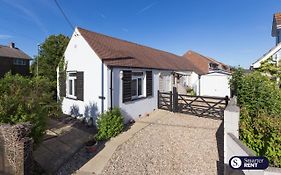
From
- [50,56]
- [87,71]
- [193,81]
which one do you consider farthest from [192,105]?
[50,56]

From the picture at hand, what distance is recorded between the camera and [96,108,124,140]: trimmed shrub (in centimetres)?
902

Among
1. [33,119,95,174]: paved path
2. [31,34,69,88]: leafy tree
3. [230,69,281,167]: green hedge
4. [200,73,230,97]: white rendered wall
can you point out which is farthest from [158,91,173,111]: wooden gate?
[200,73,230,97]: white rendered wall

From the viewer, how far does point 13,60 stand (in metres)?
34.9

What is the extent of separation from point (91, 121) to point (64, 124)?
5.59ft

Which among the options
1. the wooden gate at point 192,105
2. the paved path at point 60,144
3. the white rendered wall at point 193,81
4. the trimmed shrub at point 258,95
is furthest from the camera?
the white rendered wall at point 193,81

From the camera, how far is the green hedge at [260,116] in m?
4.50

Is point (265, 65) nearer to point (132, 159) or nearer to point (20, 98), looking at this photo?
point (132, 159)

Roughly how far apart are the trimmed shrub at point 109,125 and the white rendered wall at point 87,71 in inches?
35.6

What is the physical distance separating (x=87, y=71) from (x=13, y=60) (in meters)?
31.6

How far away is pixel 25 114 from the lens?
5820mm

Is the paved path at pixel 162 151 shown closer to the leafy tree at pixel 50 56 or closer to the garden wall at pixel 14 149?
the garden wall at pixel 14 149

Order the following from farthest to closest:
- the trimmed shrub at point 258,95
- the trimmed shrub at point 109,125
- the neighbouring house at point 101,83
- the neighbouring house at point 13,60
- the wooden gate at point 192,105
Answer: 1. the neighbouring house at point 13,60
2. the wooden gate at point 192,105
3. the neighbouring house at point 101,83
4. the trimmed shrub at point 109,125
5. the trimmed shrub at point 258,95

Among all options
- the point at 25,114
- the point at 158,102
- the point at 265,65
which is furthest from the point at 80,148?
the point at 265,65

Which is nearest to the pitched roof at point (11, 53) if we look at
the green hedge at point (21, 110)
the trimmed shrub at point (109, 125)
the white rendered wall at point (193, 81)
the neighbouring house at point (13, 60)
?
the neighbouring house at point (13, 60)
